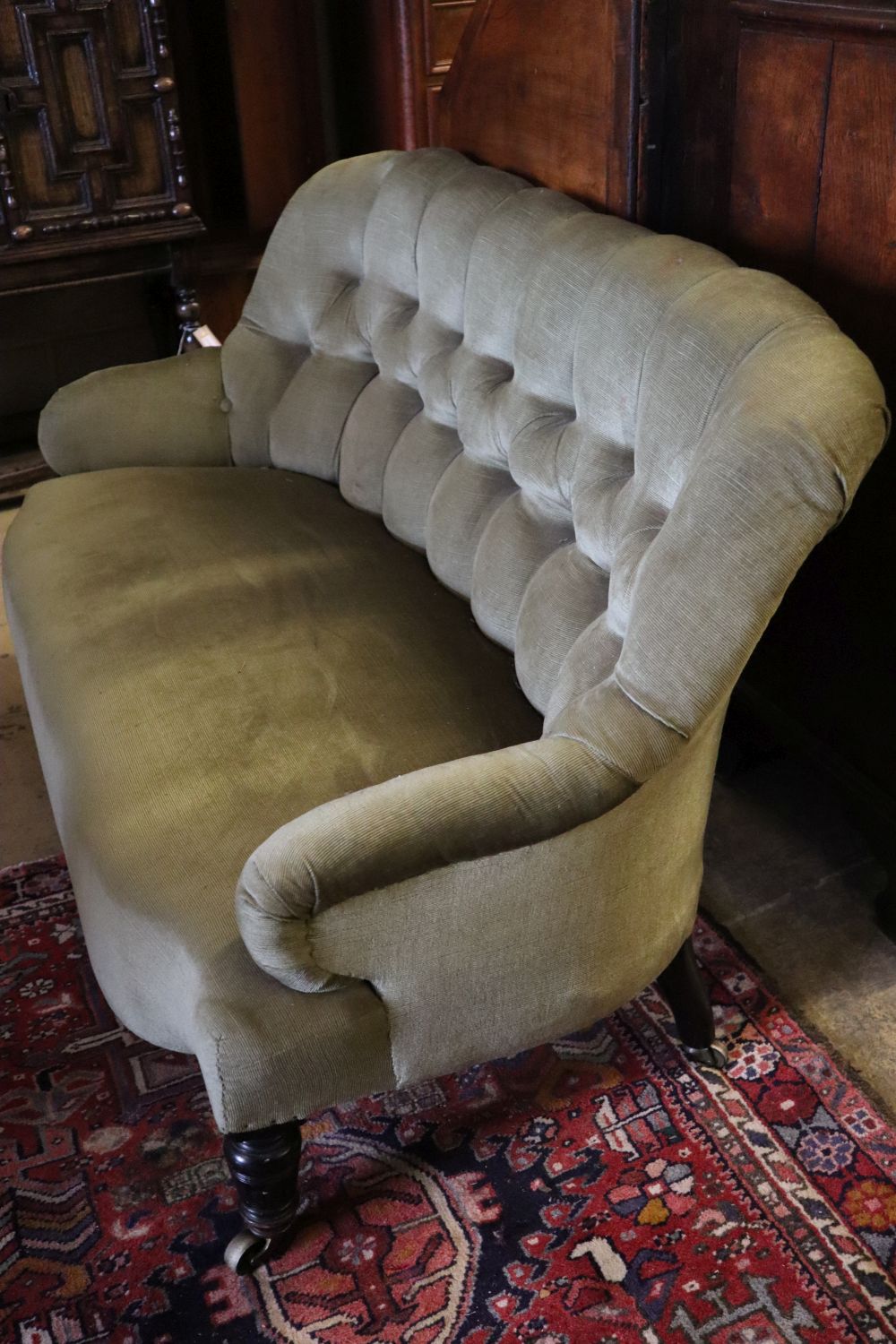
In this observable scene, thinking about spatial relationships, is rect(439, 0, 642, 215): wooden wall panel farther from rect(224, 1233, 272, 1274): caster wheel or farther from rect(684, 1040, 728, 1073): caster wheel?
rect(224, 1233, 272, 1274): caster wheel

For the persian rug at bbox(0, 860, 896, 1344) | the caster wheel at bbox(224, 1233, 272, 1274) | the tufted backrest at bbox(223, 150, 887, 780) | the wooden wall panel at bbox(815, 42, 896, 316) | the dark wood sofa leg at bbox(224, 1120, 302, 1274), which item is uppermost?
the wooden wall panel at bbox(815, 42, 896, 316)

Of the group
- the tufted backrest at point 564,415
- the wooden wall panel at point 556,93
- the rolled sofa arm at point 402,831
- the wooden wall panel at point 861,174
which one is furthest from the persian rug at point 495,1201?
the wooden wall panel at point 556,93

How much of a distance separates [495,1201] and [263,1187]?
27 cm

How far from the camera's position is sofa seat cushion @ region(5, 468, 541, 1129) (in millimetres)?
1197

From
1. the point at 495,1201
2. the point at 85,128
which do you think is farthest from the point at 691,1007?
the point at 85,128

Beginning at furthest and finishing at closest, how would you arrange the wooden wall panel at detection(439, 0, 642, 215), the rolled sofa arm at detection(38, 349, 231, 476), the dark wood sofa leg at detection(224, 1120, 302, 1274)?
the rolled sofa arm at detection(38, 349, 231, 476) → the wooden wall panel at detection(439, 0, 642, 215) → the dark wood sofa leg at detection(224, 1120, 302, 1274)

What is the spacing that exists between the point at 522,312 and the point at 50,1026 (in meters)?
1.12

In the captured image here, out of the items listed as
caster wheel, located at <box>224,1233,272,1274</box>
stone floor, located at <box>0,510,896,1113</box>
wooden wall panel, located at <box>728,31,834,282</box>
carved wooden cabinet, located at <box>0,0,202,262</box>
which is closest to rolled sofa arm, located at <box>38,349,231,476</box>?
stone floor, located at <box>0,510,896,1113</box>

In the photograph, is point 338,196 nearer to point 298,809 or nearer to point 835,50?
point 835,50

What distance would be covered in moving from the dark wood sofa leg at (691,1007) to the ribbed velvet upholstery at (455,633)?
110mm

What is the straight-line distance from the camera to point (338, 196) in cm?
204

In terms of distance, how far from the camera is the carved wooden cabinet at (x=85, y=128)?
2549 millimetres

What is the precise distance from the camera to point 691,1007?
1.53m

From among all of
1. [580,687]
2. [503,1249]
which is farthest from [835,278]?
[503,1249]
